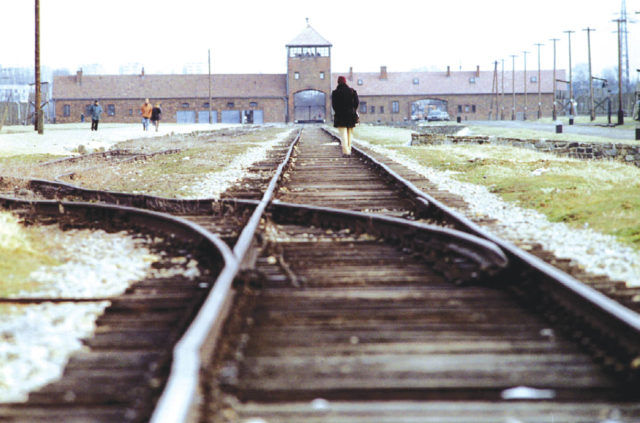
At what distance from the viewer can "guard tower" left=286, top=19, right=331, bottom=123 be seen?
93.6 meters

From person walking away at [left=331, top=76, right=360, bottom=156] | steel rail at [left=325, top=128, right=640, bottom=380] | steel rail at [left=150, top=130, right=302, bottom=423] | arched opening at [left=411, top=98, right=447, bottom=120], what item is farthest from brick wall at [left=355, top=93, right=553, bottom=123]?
steel rail at [left=150, top=130, right=302, bottom=423]

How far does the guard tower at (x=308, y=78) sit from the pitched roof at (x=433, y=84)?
7.95 m

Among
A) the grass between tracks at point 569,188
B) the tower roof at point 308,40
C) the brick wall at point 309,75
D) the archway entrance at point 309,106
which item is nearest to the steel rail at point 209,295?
the grass between tracks at point 569,188

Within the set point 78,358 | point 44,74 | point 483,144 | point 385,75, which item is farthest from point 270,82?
point 44,74

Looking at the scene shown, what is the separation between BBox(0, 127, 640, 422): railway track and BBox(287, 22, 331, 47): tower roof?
90.3 meters

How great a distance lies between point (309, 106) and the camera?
96.4 m

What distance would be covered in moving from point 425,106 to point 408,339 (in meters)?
104

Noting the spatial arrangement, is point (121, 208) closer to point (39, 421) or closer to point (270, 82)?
point (39, 421)

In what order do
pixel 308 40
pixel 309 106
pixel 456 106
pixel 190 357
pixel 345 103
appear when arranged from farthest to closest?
pixel 456 106 → pixel 309 106 → pixel 308 40 → pixel 345 103 → pixel 190 357

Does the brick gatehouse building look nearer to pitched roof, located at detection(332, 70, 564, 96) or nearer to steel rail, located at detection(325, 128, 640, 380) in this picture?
pitched roof, located at detection(332, 70, 564, 96)

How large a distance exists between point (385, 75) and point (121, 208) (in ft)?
327

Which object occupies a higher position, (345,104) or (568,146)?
(345,104)

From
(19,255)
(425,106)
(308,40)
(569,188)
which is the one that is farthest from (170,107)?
(19,255)

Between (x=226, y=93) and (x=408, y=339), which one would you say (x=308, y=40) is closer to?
(x=226, y=93)
